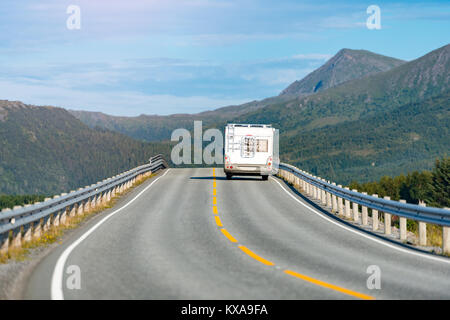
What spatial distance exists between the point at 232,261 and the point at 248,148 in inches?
831

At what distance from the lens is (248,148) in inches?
1232

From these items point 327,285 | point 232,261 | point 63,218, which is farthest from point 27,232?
point 327,285

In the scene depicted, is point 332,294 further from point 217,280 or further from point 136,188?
point 136,188

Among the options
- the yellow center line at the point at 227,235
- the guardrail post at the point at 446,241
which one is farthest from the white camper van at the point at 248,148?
the guardrail post at the point at 446,241

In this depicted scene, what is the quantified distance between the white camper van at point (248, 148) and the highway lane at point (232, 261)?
12.2 metres

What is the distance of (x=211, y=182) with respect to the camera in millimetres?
32844

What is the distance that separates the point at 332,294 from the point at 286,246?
4600 millimetres

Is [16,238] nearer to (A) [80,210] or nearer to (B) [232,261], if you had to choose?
(B) [232,261]

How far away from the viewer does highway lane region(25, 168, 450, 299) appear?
7945 millimetres

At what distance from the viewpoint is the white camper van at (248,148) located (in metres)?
31.3

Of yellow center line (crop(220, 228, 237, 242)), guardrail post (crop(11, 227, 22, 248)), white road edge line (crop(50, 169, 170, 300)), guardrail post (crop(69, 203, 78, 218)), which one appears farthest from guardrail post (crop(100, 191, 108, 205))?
guardrail post (crop(11, 227, 22, 248))

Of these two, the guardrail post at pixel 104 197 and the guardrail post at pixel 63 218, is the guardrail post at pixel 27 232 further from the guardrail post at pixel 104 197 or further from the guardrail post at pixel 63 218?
the guardrail post at pixel 104 197

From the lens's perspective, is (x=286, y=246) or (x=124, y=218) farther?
(x=124, y=218)
